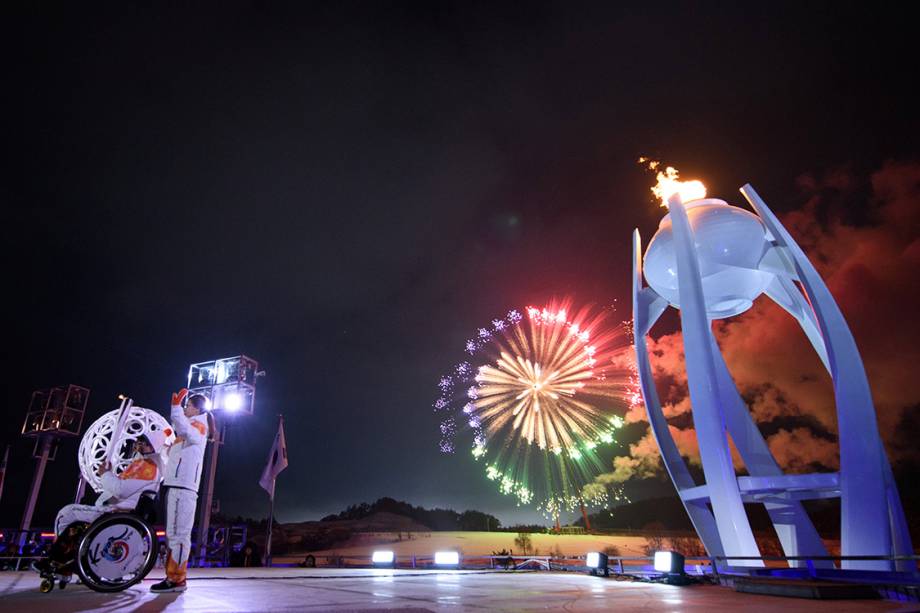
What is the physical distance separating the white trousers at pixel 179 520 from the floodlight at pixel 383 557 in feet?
60.1

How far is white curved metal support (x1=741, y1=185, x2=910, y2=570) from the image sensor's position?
1133 cm

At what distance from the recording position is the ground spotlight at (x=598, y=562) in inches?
589

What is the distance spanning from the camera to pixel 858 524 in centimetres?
1145

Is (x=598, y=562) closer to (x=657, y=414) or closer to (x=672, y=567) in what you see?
(x=672, y=567)

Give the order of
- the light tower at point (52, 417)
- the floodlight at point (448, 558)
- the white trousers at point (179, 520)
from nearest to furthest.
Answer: the white trousers at point (179, 520) < the floodlight at point (448, 558) < the light tower at point (52, 417)

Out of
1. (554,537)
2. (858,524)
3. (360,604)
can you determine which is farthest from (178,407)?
(554,537)

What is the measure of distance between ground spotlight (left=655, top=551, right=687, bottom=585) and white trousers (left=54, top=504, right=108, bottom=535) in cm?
1198

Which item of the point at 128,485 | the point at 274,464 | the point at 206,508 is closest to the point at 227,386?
the point at 274,464

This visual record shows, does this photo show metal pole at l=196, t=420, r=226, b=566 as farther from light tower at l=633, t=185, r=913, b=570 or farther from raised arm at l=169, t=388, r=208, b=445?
light tower at l=633, t=185, r=913, b=570

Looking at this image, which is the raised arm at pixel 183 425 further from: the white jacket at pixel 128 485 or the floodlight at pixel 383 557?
the floodlight at pixel 383 557

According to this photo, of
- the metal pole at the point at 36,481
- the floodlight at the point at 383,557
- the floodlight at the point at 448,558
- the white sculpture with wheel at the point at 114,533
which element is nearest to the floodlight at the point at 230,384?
the metal pole at the point at 36,481

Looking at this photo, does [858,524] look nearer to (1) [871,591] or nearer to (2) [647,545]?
(1) [871,591]

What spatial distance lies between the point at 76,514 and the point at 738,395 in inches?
693

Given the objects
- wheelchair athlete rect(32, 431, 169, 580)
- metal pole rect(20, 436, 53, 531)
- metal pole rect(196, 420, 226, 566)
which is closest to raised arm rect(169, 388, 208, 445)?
wheelchair athlete rect(32, 431, 169, 580)
